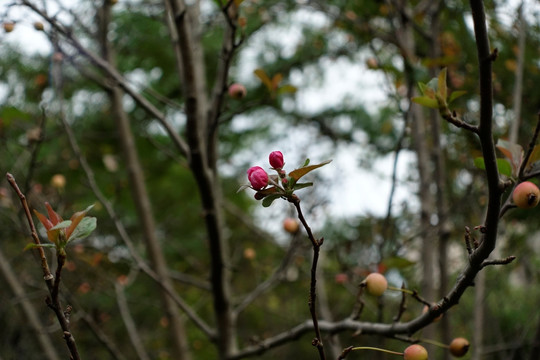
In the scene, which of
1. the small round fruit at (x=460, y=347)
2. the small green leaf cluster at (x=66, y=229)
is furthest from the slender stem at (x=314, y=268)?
the small round fruit at (x=460, y=347)

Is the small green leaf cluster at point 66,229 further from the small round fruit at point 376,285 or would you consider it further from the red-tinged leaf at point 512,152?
the red-tinged leaf at point 512,152

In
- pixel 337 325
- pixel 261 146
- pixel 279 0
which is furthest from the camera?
pixel 261 146

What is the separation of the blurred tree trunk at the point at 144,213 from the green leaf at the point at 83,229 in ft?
5.51

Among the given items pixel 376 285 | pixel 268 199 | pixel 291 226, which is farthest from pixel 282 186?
pixel 291 226

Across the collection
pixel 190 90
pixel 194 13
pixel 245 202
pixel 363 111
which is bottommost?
pixel 190 90

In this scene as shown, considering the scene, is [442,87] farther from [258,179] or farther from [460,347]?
[460,347]

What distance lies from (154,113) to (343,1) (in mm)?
2066

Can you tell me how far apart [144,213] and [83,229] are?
2.21 meters

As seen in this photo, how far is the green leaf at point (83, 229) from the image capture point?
0.76 meters

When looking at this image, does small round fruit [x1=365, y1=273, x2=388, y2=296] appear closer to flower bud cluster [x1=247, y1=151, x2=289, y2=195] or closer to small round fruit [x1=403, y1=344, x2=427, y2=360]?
small round fruit [x1=403, y1=344, x2=427, y2=360]

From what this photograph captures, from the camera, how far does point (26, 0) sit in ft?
4.95

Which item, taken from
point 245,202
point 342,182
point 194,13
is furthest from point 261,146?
point 194,13

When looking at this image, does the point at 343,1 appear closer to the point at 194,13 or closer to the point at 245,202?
the point at 194,13

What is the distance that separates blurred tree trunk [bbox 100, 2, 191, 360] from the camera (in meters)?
2.63
